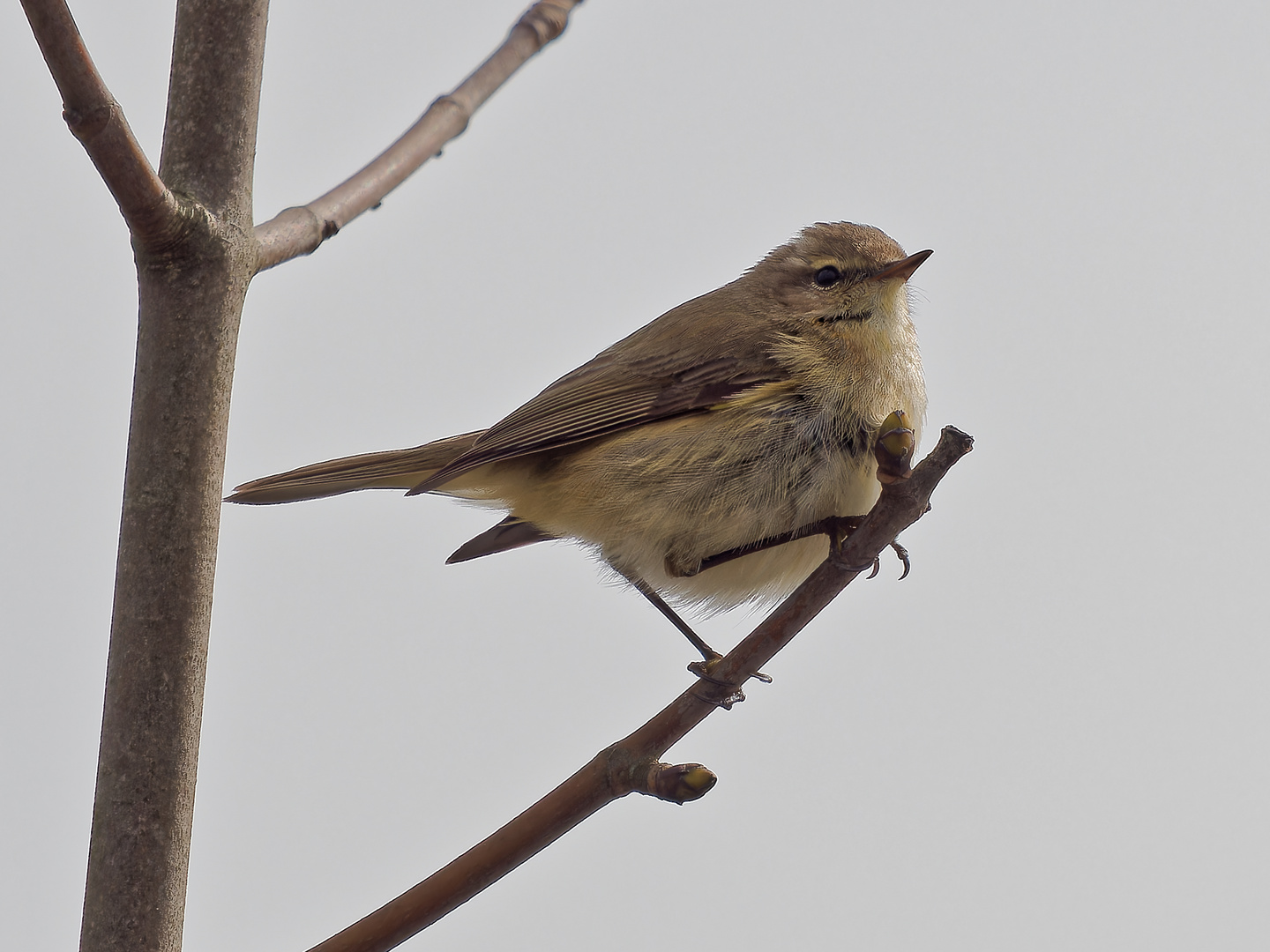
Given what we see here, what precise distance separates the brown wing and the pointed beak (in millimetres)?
416

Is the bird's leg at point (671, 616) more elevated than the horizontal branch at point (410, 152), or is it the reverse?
the horizontal branch at point (410, 152)

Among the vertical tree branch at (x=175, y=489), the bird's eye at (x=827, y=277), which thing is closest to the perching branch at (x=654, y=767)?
the vertical tree branch at (x=175, y=489)

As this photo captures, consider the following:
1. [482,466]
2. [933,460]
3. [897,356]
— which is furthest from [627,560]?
[933,460]

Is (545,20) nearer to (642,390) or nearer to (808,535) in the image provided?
(642,390)

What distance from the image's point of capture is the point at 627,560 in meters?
3.62

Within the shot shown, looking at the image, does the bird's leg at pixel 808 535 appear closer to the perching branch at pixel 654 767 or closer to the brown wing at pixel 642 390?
the brown wing at pixel 642 390

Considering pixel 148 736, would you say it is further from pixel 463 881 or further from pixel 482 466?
pixel 482 466

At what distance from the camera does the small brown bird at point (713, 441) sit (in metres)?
3.31

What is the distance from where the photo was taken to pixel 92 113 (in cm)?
Answer: 192

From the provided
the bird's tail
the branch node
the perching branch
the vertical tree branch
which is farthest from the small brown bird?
the vertical tree branch

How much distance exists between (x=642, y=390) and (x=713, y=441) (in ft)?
1.52

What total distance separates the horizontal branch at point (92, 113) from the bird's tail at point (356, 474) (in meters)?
1.87

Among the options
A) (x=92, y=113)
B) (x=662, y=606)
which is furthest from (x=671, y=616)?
(x=92, y=113)

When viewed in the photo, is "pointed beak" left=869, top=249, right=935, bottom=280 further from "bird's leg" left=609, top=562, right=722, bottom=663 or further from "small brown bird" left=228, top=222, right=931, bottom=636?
"bird's leg" left=609, top=562, right=722, bottom=663
